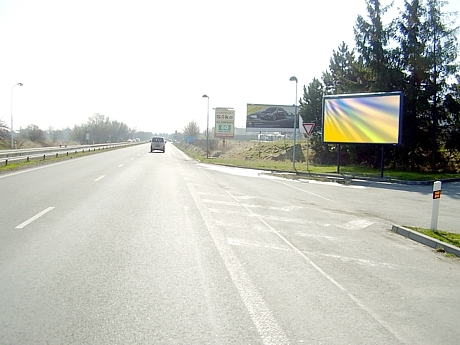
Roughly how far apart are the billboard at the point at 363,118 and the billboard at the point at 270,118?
101 ft

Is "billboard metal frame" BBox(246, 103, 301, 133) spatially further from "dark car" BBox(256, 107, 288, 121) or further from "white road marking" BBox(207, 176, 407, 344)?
"white road marking" BBox(207, 176, 407, 344)

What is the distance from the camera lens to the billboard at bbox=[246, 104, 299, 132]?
58.8m

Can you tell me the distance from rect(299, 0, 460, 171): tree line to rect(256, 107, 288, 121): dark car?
83.2 ft

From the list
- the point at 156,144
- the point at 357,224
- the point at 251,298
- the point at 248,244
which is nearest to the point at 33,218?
the point at 248,244

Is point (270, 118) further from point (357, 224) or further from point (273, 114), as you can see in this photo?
point (357, 224)

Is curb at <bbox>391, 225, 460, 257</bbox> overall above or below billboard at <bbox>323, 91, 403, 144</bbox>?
below

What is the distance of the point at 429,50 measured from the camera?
31312 mm

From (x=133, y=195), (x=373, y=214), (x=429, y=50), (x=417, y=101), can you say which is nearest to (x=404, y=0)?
(x=429, y=50)

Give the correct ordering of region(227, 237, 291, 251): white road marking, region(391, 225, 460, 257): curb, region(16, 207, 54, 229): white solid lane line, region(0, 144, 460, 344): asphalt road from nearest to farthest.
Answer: region(0, 144, 460, 344): asphalt road → region(227, 237, 291, 251): white road marking → region(391, 225, 460, 257): curb → region(16, 207, 54, 229): white solid lane line

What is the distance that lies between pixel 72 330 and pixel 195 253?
10.2 feet

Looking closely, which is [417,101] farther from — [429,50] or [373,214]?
[373,214]

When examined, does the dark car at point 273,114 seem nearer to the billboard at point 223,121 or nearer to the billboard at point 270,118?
the billboard at point 270,118

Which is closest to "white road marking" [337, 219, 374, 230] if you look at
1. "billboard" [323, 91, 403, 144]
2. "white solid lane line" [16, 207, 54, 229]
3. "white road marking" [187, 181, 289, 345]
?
"white road marking" [187, 181, 289, 345]

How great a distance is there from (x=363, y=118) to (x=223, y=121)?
34.5 m
